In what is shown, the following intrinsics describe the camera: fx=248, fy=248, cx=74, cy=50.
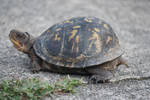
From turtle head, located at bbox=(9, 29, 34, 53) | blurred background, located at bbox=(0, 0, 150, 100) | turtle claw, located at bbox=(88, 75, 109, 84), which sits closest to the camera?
blurred background, located at bbox=(0, 0, 150, 100)

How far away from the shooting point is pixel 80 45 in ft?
13.8

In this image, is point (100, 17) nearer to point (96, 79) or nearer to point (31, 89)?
point (96, 79)

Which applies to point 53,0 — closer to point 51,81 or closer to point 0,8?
point 0,8

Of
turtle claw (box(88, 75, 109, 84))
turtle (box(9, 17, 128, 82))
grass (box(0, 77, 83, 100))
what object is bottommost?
grass (box(0, 77, 83, 100))

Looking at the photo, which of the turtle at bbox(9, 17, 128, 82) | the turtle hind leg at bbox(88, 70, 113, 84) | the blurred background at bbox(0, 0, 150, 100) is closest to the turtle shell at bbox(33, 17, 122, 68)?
the turtle at bbox(9, 17, 128, 82)

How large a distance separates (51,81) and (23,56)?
1.48m

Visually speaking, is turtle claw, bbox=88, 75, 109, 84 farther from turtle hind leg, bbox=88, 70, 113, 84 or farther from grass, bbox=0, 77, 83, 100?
grass, bbox=0, 77, 83, 100

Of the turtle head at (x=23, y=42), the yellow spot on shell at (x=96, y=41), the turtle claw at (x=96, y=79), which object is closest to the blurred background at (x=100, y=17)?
the turtle claw at (x=96, y=79)

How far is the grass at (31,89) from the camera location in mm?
3395

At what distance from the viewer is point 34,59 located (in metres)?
4.61

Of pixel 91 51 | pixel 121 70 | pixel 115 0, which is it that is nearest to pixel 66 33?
pixel 91 51

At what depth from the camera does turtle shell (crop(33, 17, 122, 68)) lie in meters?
4.18

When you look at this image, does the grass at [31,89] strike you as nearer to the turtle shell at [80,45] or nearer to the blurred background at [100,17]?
the blurred background at [100,17]

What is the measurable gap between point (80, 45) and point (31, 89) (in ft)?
3.90
